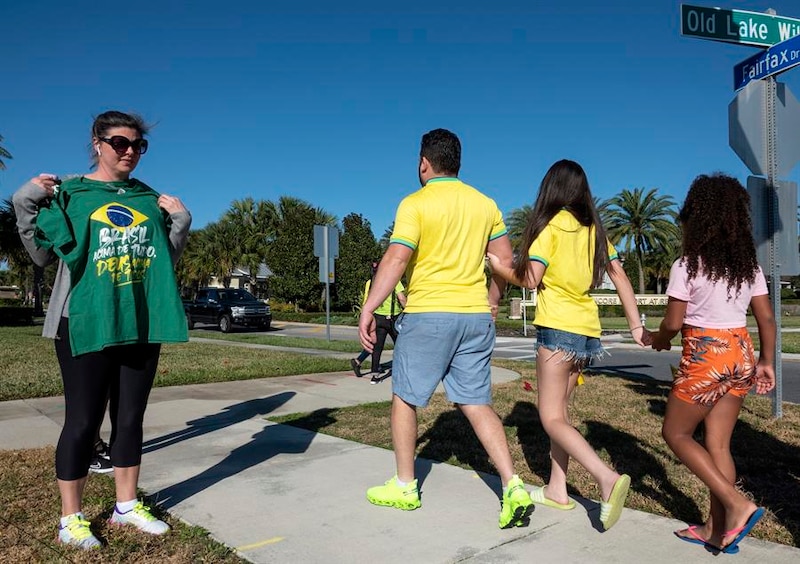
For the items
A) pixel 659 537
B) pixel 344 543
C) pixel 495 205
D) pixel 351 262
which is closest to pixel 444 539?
pixel 344 543

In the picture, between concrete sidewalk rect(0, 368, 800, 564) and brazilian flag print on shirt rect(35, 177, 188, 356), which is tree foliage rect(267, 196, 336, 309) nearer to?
concrete sidewalk rect(0, 368, 800, 564)

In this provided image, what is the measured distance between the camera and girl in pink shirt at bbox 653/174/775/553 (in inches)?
112

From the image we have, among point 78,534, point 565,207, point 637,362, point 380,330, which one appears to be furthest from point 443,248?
point 637,362

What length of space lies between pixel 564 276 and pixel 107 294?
7.30ft

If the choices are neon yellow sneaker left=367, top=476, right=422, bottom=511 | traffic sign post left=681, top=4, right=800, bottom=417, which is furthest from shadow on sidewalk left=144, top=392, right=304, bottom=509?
traffic sign post left=681, top=4, right=800, bottom=417

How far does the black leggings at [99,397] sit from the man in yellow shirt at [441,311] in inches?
43.9

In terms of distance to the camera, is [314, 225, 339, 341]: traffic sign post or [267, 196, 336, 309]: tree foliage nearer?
[314, 225, 339, 341]: traffic sign post

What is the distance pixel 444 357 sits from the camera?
127 inches

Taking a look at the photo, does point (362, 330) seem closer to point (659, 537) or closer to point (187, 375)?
point (659, 537)

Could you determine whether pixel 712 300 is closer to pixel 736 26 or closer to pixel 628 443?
pixel 628 443

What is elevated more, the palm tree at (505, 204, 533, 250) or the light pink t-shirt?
the palm tree at (505, 204, 533, 250)

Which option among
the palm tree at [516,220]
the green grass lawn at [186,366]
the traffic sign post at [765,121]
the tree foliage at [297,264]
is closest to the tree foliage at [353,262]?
the tree foliage at [297,264]

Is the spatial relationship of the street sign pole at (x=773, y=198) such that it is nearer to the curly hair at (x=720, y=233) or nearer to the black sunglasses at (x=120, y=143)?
the curly hair at (x=720, y=233)

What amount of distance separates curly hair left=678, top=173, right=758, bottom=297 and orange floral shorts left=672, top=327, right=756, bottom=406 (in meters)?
0.22
